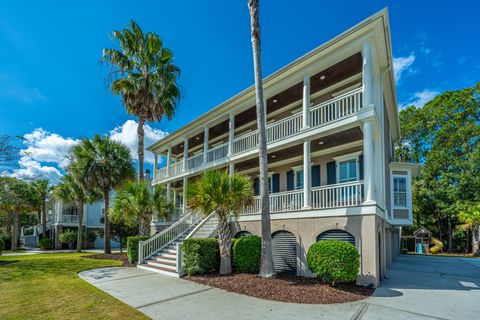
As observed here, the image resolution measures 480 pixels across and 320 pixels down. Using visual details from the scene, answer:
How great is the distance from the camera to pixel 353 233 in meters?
9.03

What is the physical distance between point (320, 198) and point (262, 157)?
114 inches

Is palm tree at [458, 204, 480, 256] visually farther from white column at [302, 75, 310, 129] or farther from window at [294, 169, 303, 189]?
white column at [302, 75, 310, 129]

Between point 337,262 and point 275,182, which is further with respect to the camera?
point 275,182

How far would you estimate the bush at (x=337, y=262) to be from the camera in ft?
26.0

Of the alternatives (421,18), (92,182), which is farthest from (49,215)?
(421,18)

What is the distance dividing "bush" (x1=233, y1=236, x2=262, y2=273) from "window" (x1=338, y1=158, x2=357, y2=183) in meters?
5.09

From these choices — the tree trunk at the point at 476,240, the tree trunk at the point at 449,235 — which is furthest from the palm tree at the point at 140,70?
the tree trunk at the point at 449,235

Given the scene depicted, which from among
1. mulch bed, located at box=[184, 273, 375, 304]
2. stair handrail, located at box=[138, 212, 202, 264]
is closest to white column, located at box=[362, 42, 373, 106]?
mulch bed, located at box=[184, 273, 375, 304]

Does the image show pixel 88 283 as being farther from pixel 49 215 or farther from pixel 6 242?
pixel 49 215

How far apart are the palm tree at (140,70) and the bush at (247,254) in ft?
33.9

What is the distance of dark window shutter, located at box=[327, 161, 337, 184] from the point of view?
13070 mm

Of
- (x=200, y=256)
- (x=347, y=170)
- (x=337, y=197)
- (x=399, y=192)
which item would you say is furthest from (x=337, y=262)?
(x=399, y=192)

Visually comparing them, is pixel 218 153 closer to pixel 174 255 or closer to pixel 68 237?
pixel 174 255

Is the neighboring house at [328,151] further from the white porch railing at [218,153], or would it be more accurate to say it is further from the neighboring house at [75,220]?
the neighboring house at [75,220]
